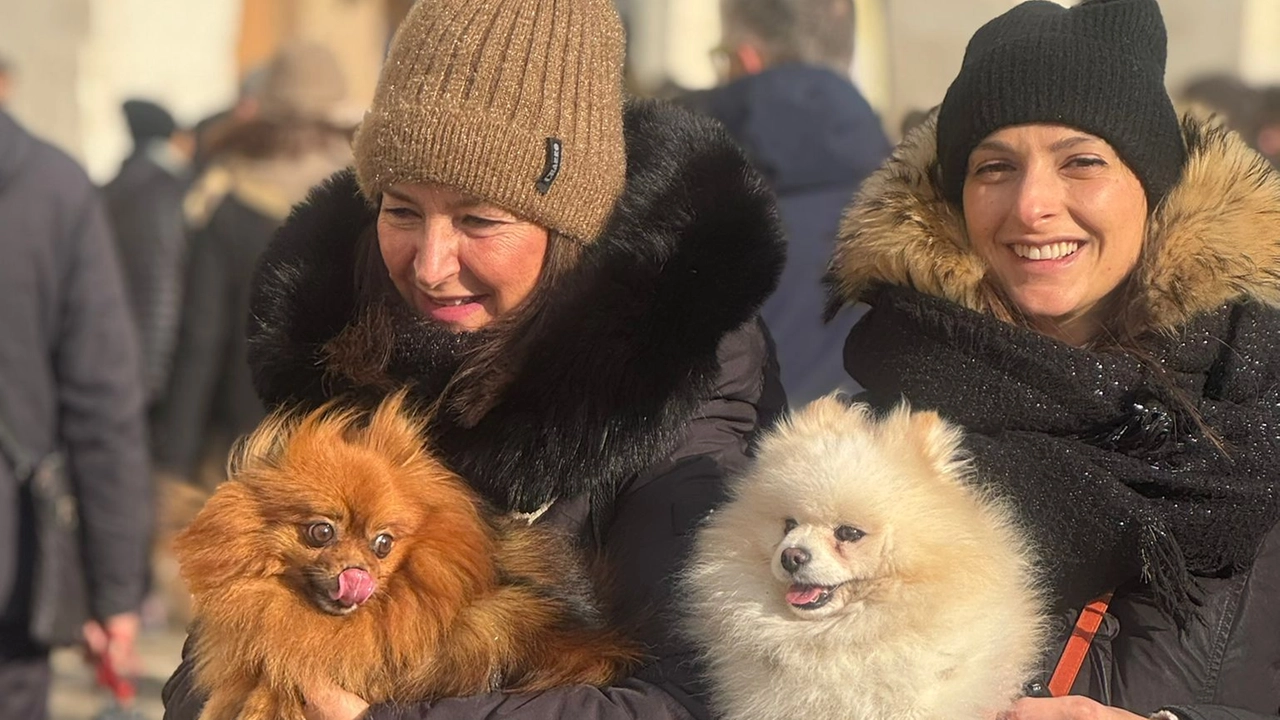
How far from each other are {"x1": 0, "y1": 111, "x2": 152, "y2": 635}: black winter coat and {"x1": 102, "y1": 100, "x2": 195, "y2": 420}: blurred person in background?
188cm

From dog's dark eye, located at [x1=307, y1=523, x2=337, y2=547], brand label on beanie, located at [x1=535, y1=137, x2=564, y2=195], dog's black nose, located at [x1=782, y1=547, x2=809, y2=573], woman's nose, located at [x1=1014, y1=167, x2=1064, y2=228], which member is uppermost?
woman's nose, located at [x1=1014, y1=167, x2=1064, y2=228]

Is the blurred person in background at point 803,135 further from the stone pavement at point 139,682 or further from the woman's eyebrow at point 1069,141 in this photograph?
the stone pavement at point 139,682

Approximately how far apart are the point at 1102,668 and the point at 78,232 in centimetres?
350

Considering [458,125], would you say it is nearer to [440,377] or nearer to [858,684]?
[440,377]

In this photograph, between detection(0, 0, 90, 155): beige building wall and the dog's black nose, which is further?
detection(0, 0, 90, 155): beige building wall

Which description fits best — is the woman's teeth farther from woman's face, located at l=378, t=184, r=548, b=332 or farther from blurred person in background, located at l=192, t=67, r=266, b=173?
blurred person in background, located at l=192, t=67, r=266, b=173

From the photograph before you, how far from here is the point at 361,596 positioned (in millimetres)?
2277

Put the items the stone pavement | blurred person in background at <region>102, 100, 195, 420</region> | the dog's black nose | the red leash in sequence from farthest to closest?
the stone pavement, blurred person in background at <region>102, 100, 195, 420</region>, the red leash, the dog's black nose

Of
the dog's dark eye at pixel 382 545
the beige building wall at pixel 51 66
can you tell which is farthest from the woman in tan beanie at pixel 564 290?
the beige building wall at pixel 51 66

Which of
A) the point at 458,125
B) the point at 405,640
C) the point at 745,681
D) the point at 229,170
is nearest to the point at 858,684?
the point at 745,681

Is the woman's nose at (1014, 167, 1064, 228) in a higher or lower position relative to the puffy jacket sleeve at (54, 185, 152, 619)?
higher

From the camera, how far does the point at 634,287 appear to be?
2586 millimetres

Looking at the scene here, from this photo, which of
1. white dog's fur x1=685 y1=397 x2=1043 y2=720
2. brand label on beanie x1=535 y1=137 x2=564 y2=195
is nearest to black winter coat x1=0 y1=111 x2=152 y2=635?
brand label on beanie x1=535 y1=137 x2=564 y2=195

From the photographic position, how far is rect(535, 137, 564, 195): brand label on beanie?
2.59 m
